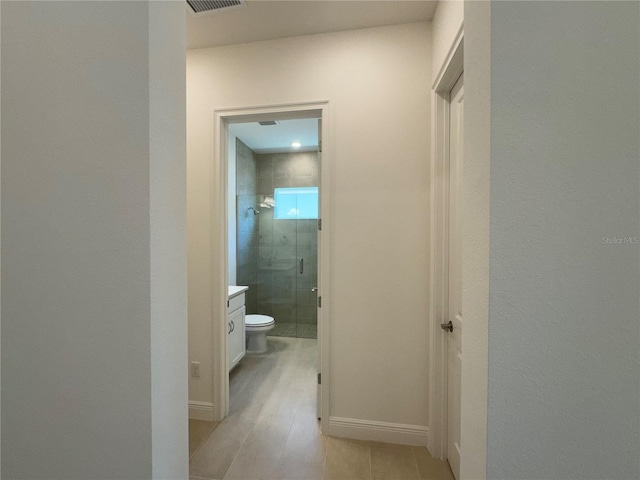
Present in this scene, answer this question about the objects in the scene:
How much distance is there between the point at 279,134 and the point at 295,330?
9.10 ft

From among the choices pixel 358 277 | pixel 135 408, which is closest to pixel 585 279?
pixel 135 408

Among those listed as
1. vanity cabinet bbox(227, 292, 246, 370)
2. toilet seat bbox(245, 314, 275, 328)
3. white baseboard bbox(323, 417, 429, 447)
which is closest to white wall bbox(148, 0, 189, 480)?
white baseboard bbox(323, 417, 429, 447)

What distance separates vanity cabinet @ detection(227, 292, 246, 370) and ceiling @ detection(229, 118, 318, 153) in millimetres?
1940

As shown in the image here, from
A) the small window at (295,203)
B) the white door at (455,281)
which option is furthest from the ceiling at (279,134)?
the white door at (455,281)

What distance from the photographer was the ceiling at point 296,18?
159cm

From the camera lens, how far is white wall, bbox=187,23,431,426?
5.73 feet

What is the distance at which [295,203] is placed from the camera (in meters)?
4.18

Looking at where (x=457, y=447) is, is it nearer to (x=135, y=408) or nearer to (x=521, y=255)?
(x=521, y=255)

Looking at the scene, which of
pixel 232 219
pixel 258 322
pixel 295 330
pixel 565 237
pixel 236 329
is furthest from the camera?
pixel 295 330

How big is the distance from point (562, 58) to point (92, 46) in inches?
46.4

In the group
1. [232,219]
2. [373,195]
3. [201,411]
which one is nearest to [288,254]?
[232,219]

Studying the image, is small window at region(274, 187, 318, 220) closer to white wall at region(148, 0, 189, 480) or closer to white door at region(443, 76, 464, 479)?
white door at region(443, 76, 464, 479)

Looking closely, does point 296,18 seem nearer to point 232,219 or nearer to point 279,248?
point 232,219

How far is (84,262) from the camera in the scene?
29.0 inches
